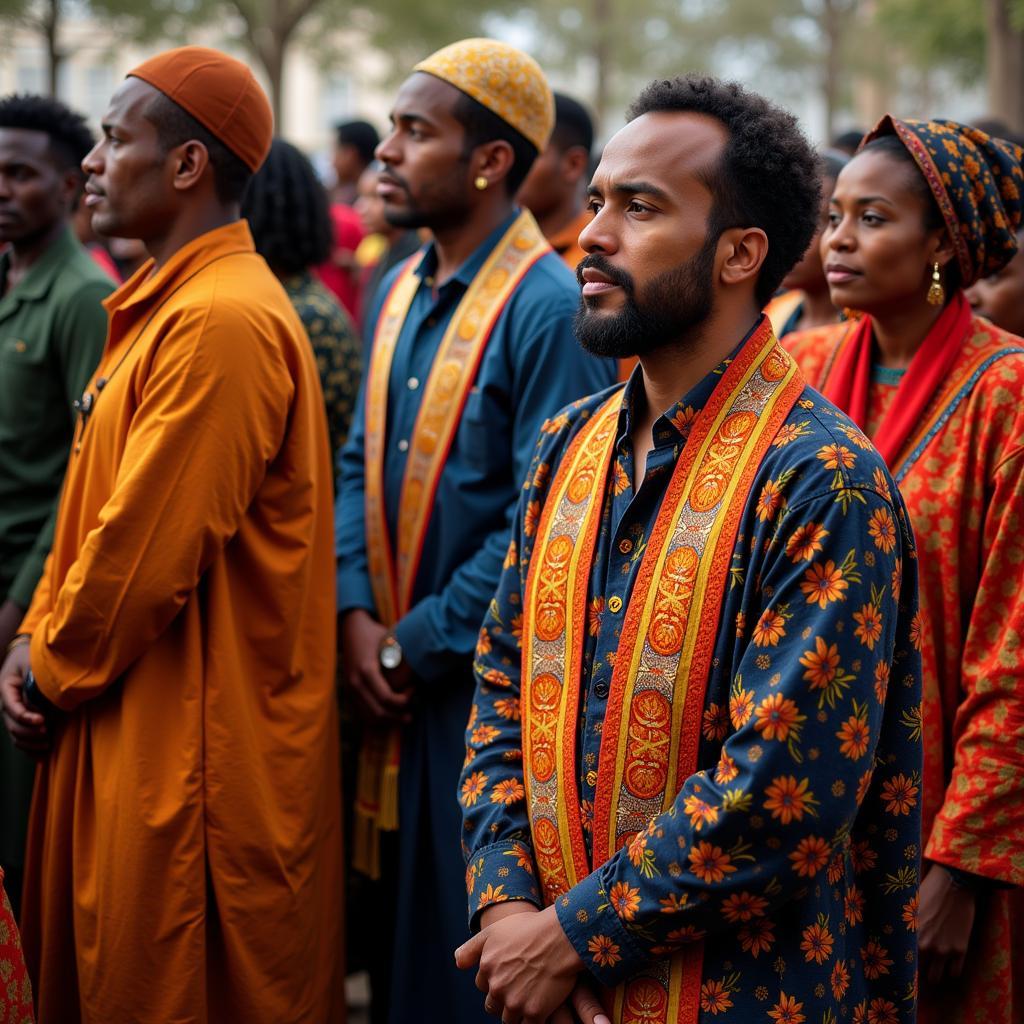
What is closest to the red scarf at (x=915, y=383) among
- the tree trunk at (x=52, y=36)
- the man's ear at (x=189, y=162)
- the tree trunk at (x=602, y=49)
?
the man's ear at (x=189, y=162)

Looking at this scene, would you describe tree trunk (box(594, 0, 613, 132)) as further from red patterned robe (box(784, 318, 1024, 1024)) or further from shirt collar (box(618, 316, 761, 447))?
shirt collar (box(618, 316, 761, 447))

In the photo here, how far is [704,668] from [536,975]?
0.58 m

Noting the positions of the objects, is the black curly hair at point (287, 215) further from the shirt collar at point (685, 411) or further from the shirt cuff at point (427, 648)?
the shirt collar at point (685, 411)

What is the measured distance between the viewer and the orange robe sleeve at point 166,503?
111 inches

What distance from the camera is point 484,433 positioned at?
3486 millimetres

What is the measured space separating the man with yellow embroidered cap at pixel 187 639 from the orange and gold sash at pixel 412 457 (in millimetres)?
349

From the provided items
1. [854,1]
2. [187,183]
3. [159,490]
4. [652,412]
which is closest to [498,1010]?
[652,412]

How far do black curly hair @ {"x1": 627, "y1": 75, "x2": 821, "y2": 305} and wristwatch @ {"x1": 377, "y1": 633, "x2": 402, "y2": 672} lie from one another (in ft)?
5.26

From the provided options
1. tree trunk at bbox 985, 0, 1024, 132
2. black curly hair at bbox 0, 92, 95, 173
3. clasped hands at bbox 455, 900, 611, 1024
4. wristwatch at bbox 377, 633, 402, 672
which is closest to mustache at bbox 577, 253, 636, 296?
clasped hands at bbox 455, 900, 611, 1024

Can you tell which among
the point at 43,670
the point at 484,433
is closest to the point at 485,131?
the point at 484,433

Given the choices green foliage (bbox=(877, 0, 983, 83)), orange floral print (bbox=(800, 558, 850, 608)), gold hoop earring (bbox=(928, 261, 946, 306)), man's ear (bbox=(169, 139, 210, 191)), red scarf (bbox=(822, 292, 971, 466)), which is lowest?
orange floral print (bbox=(800, 558, 850, 608))

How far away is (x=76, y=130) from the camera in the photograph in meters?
4.24

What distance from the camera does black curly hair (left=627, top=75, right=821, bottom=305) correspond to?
223 centimetres

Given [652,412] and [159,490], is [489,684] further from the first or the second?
[159,490]
